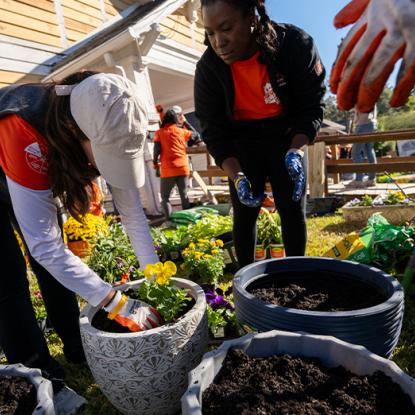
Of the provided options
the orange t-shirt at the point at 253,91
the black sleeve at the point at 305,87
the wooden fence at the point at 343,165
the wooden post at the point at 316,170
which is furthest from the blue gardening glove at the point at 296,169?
the wooden post at the point at 316,170

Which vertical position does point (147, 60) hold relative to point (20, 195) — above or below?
above

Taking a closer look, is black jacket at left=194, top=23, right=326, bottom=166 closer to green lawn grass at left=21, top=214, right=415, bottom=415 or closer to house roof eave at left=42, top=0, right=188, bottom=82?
green lawn grass at left=21, top=214, right=415, bottom=415

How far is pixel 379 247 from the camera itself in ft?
7.52

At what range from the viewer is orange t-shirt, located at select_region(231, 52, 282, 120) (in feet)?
5.61

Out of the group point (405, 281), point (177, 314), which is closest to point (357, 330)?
point (177, 314)

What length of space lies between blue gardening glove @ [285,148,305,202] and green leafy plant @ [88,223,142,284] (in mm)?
1439

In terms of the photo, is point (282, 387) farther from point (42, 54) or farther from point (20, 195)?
point (42, 54)

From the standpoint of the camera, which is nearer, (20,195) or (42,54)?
(20,195)

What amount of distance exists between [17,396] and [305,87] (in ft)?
5.77

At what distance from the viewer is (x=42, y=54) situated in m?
5.62

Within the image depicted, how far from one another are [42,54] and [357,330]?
20.6ft

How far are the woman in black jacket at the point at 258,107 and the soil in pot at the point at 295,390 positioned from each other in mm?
863

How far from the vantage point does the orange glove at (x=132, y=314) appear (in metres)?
1.27

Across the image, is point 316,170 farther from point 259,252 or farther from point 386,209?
point 259,252
